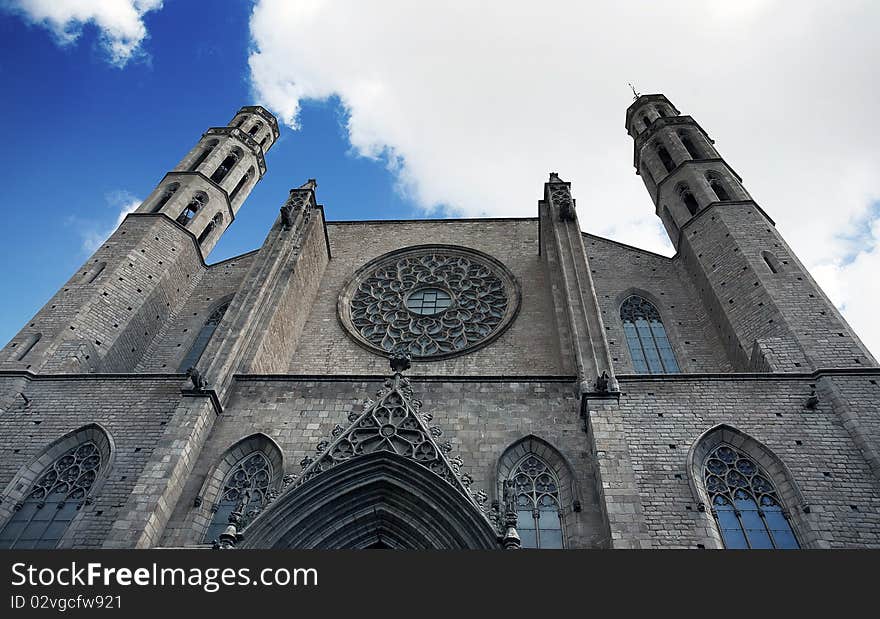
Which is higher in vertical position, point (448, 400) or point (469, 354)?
point (469, 354)

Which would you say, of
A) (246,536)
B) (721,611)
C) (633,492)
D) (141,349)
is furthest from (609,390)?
(141,349)

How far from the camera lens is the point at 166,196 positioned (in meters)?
17.1

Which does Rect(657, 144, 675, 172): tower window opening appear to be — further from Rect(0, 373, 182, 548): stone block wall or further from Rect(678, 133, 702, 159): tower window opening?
Rect(0, 373, 182, 548): stone block wall

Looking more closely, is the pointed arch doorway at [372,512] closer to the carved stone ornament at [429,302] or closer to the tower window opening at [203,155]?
the carved stone ornament at [429,302]

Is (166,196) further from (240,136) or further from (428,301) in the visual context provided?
(428,301)

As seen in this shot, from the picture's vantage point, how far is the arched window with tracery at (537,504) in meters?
8.44

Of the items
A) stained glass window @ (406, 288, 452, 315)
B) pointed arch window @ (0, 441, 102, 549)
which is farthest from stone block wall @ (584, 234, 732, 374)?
pointed arch window @ (0, 441, 102, 549)

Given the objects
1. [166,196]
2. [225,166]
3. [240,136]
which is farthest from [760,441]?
[240,136]

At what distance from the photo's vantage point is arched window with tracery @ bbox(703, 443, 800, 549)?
26.7 feet

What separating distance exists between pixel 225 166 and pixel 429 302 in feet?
31.2

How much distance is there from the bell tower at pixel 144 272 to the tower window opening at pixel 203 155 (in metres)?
0.03

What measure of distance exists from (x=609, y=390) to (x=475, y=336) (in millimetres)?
5210

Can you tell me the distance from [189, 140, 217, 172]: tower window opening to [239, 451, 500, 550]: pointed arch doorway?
13444mm

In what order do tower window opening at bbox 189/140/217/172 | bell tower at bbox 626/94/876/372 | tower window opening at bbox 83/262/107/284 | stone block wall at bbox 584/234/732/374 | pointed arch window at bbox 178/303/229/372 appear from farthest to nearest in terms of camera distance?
1. tower window opening at bbox 189/140/217/172
2. pointed arch window at bbox 178/303/229/372
3. tower window opening at bbox 83/262/107/284
4. stone block wall at bbox 584/234/732/374
5. bell tower at bbox 626/94/876/372
